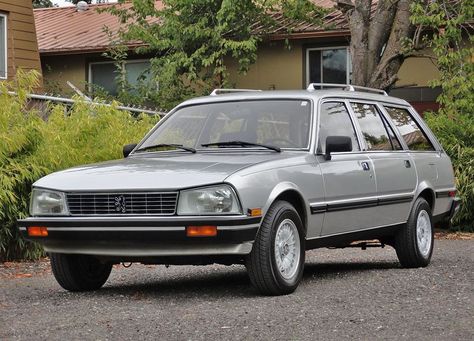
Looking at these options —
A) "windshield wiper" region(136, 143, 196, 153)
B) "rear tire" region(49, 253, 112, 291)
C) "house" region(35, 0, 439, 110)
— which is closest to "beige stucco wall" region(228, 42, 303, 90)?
"house" region(35, 0, 439, 110)

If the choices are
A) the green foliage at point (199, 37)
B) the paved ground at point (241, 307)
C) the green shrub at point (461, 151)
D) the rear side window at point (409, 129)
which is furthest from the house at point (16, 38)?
the rear side window at point (409, 129)

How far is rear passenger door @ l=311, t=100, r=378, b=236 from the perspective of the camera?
895 centimetres

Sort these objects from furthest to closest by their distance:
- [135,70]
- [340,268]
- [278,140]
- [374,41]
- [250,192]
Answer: [135,70]
[374,41]
[340,268]
[278,140]
[250,192]

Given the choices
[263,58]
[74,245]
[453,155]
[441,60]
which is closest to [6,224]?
→ [74,245]

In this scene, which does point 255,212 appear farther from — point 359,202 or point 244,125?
point 359,202

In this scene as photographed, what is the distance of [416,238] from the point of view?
10.4m

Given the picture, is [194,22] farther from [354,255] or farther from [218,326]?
[218,326]

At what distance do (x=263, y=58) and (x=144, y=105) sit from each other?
3.17 m

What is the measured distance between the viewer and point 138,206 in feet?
25.7

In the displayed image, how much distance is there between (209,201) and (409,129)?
13.0ft

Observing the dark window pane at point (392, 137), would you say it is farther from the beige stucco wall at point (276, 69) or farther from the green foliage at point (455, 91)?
the beige stucco wall at point (276, 69)

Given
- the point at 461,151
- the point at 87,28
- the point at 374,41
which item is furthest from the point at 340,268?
the point at 87,28

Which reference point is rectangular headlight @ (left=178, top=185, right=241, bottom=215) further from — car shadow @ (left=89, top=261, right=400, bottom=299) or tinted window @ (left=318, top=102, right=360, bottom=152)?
tinted window @ (left=318, top=102, right=360, bottom=152)

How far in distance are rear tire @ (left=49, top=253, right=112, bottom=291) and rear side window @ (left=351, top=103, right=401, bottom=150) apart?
9.10 ft
